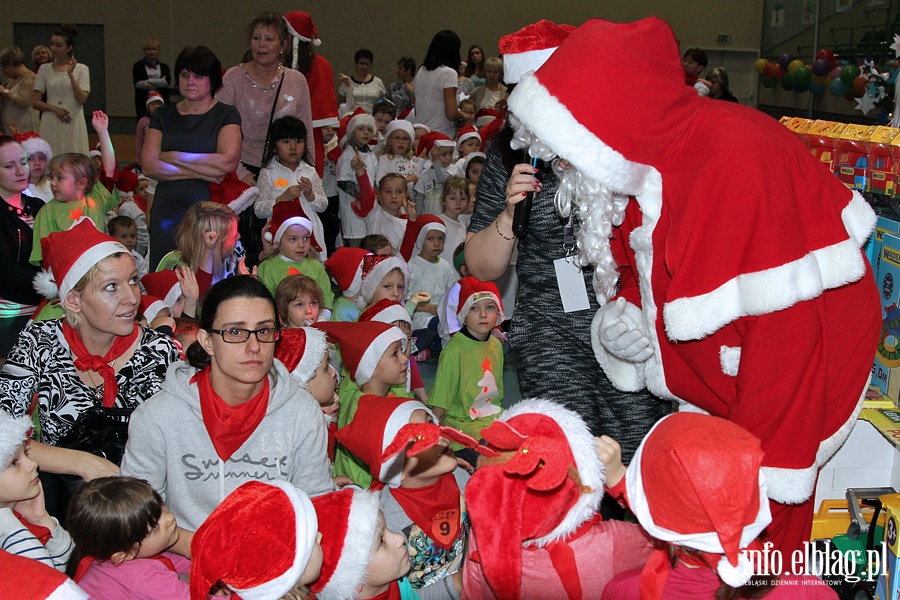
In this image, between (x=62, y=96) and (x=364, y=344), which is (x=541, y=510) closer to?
(x=364, y=344)

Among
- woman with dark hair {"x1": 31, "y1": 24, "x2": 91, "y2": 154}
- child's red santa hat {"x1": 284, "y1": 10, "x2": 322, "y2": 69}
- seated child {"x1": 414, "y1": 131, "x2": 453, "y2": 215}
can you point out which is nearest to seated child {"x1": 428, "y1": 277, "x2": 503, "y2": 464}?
child's red santa hat {"x1": 284, "y1": 10, "x2": 322, "y2": 69}

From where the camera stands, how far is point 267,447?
2561 millimetres

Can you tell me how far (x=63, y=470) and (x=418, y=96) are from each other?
6767 millimetres

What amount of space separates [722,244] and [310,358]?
177cm

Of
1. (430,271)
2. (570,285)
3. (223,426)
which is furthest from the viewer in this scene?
(430,271)

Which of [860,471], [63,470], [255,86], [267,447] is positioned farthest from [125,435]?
[255,86]

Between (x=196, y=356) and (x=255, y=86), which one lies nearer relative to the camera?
(x=196, y=356)

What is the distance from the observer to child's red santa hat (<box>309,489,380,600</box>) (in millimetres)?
2064

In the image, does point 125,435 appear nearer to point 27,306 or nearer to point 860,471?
point 27,306

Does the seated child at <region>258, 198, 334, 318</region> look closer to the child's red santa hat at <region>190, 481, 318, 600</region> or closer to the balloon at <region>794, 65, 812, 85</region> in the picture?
the child's red santa hat at <region>190, 481, 318, 600</region>

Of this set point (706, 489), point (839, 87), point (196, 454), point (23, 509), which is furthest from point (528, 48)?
point (839, 87)

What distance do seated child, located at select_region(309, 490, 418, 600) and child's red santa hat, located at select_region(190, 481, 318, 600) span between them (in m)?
0.17

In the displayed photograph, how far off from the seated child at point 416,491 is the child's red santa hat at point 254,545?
0.61m

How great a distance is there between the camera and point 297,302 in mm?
4148
